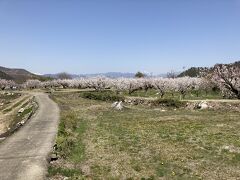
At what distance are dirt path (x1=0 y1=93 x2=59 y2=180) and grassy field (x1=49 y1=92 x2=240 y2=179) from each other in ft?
3.08

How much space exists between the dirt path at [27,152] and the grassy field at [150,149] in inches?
36.9

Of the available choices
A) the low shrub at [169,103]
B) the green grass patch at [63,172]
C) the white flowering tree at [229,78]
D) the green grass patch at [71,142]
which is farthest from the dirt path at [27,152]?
the white flowering tree at [229,78]

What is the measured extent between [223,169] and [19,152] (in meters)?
14.2

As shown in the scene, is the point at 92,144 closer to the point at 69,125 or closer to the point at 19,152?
the point at 19,152

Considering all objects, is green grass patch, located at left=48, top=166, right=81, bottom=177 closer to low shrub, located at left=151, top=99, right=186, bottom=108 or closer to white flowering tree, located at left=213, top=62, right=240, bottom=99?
low shrub, located at left=151, top=99, right=186, bottom=108

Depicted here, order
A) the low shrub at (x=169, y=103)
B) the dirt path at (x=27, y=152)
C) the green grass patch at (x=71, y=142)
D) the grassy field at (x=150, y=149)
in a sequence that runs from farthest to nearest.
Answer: the low shrub at (x=169, y=103) < the green grass patch at (x=71, y=142) < the grassy field at (x=150, y=149) < the dirt path at (x=27, y=152)

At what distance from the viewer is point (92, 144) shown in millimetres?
30984

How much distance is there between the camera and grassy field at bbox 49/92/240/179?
880 inches

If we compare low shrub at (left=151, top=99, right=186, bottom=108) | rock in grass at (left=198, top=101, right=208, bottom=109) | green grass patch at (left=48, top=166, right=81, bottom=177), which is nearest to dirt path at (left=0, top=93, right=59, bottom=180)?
green grass patch at (left=48, top=166, right=81, bottom=177)

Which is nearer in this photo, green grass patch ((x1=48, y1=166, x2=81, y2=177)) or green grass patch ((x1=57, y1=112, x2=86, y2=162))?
green grass patch ((x1=48, y1=166, x2=81, y2=177))

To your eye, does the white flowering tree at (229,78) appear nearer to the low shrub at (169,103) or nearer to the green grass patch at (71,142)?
the low shrub at (169,103)

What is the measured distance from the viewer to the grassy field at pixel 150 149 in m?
22.4

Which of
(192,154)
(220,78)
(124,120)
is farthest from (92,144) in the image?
(220,78)

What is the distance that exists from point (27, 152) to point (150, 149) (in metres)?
9.19
